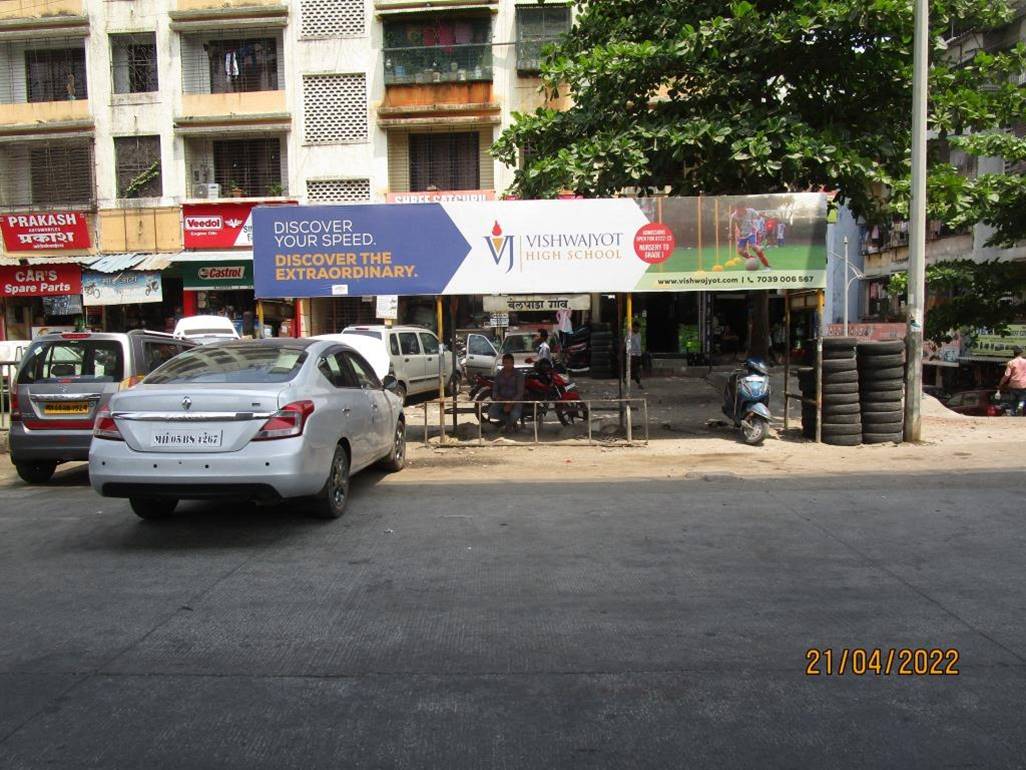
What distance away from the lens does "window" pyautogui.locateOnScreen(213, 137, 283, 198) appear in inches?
970

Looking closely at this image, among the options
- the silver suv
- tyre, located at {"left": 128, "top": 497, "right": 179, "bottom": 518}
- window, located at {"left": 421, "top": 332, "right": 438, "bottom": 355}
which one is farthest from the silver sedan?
window, located at {"left": 421, "top": 332, "right": 438, "bottom": 355}

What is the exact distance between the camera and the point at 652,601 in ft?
16.4

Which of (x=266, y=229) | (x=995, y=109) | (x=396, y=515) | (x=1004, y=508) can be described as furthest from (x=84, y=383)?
(x=995, y=109)

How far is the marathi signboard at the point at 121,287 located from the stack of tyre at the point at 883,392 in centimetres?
1960

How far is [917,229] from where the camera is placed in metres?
11.2

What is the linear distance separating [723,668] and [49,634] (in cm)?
366

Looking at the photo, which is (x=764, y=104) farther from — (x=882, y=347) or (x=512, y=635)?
(x=512, y=635)

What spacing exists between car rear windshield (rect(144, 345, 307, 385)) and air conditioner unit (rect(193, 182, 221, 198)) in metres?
18.2

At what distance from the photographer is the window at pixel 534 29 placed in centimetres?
2362

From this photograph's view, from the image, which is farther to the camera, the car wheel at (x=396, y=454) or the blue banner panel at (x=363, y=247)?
the blue banner panel at (x=363, y=247)

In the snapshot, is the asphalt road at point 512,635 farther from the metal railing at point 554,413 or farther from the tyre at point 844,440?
the metal railing at point 554,413

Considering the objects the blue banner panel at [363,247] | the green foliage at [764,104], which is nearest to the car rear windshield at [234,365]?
the blue banner panel at [363,247]
